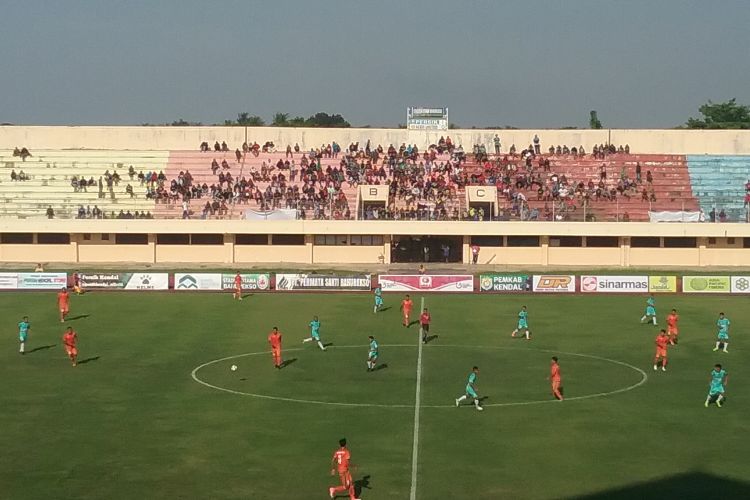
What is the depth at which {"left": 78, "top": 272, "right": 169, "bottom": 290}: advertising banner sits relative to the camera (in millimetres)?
67750

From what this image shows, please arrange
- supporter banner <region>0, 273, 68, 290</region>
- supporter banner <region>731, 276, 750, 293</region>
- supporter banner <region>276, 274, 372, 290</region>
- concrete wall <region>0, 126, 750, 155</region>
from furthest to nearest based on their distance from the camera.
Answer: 1. concrete wall <region>0, 126, 750, 155</region>
2. supporter banner <region>276, 274, 372, 290</region>
3. supporter banner <region>731, 276, 750, 293</region>
4. supporter banner <region>0, 273, 68, 290</region>

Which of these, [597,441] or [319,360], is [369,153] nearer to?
[319,360]

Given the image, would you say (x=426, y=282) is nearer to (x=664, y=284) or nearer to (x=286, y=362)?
(x=664, y=284)

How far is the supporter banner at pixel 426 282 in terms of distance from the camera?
67188 millimetres

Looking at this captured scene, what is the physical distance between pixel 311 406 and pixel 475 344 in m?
15.3

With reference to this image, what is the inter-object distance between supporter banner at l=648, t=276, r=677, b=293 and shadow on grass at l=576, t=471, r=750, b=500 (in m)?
39.5

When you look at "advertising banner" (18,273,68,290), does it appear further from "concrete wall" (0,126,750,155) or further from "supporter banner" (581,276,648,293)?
"supporter banner" (581,276,648,293)

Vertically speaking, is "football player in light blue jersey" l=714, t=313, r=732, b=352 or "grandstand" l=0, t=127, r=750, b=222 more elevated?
"grandstand" l=0, t=127, r=750, b=222

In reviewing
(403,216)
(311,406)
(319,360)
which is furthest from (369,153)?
(311,406)

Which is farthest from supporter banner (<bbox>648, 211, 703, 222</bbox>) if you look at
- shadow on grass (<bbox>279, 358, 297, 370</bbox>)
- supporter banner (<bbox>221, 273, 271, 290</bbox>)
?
shadow on grass (<bbox>279, 358, 297, 370</bbox>)

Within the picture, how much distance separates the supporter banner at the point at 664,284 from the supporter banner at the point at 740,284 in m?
3.45

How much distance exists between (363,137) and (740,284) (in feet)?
120

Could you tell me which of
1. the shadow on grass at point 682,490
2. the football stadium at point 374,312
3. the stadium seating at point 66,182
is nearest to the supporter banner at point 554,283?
the football stadium at point 374,312

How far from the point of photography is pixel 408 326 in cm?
5656
